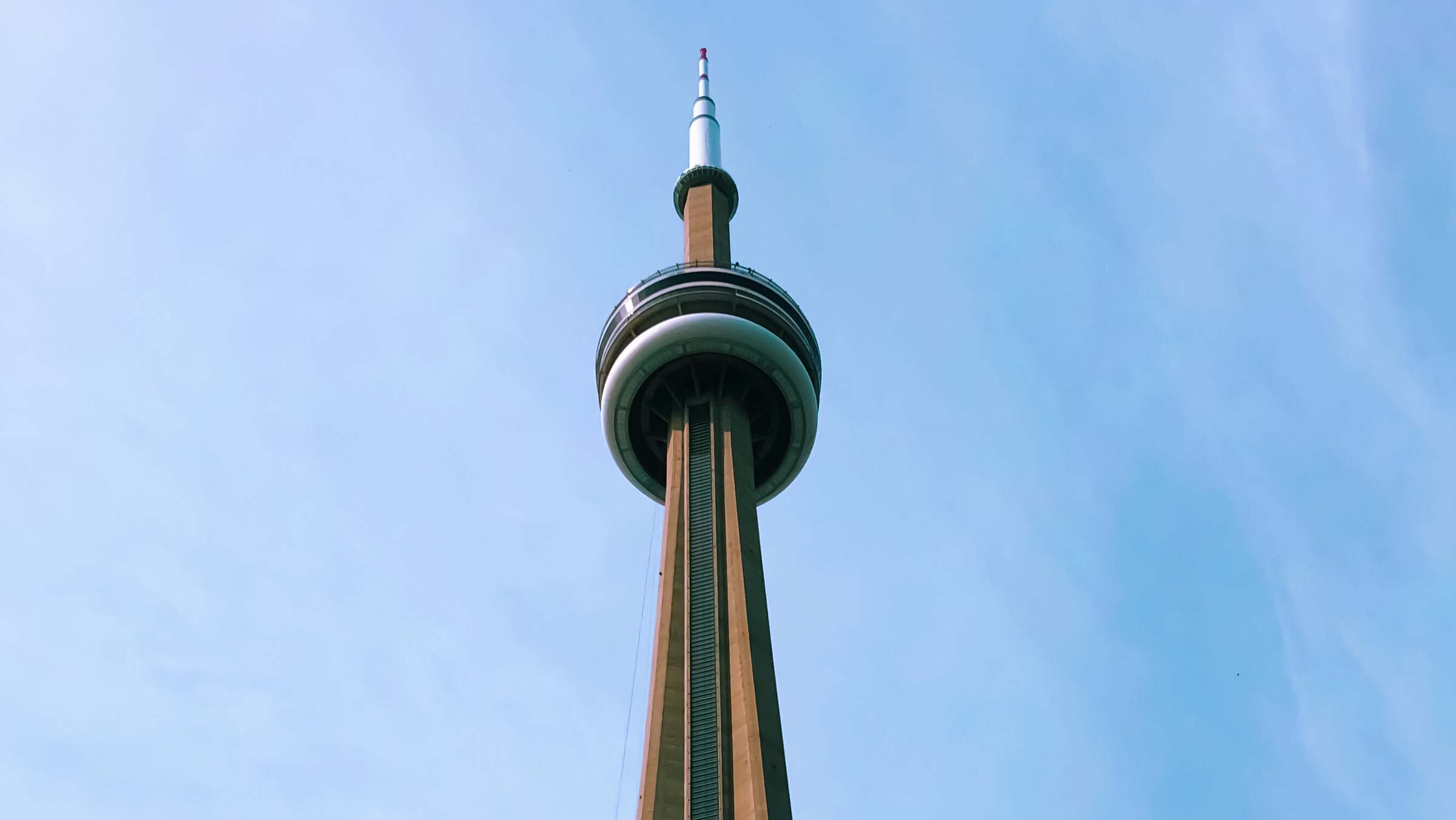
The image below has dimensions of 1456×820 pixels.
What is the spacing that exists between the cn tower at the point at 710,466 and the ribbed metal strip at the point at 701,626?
5 centimetres

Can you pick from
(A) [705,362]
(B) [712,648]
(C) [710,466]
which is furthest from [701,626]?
(A) [705,362]

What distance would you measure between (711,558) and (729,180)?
2313 centimetres

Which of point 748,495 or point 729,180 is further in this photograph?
point 729,180

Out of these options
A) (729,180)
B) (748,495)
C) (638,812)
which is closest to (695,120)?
(729,180)

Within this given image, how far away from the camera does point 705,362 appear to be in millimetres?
58781

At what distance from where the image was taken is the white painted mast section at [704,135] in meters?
71.2

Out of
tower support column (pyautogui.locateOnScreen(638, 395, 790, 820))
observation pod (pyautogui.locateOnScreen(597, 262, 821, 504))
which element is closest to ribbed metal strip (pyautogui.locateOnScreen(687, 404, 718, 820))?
tower support column (pyautogui.locateOnScreen(638, 395, 790, 820))

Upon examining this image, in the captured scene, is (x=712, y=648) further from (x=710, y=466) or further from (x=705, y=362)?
(x=705, y=362)

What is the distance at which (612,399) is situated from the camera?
5991 cm

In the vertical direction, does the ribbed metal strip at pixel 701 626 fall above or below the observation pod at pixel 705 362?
below

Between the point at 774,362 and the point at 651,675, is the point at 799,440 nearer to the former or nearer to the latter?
the point at 774,362

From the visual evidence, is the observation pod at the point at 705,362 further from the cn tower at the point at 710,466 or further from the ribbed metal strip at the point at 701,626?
the ribbed metal strip at the point at 701,626

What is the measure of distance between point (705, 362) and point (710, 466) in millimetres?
4406

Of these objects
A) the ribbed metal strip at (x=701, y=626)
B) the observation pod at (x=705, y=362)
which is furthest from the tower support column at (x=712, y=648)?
the observation pod at (x=705, y=362)
